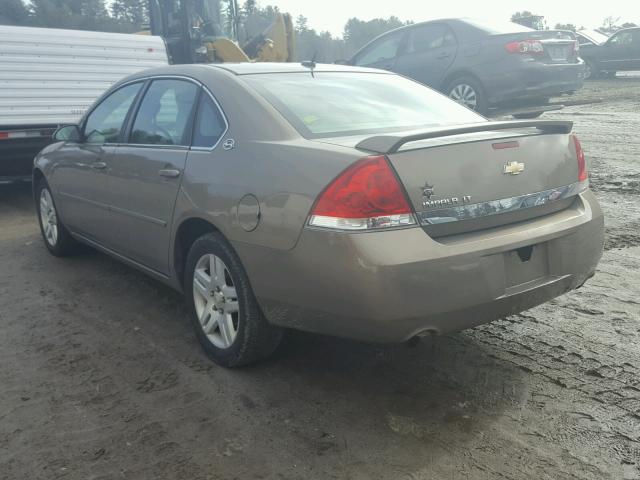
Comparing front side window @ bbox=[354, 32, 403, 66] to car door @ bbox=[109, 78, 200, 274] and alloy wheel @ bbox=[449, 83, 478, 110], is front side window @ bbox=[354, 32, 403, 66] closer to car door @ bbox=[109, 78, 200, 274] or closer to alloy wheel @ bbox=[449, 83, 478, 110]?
alloy wheel @ bbox=[449, 83, 478, 110]

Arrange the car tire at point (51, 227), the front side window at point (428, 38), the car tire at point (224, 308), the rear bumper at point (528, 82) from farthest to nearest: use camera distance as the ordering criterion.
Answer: the front side window at point (428, 38) → the rear bumper at point (528, 82) → the car tire at point (51, 227) → the car tire at point (224, 308)

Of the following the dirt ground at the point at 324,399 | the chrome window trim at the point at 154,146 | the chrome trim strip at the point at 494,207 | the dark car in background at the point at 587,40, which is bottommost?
the dirt ground at the point at 324,399

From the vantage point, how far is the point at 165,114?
420 centimetres

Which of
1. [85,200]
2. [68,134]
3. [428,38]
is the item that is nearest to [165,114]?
[85,200]

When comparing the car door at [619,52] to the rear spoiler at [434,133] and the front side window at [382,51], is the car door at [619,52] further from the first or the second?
the rear spoiler at [434,133]

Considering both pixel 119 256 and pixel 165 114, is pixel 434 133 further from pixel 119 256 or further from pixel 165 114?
pixel 119 256

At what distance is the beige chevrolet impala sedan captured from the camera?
2.80 meters

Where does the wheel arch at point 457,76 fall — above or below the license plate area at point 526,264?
above

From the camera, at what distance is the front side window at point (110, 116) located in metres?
4.71

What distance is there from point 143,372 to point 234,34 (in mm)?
10259

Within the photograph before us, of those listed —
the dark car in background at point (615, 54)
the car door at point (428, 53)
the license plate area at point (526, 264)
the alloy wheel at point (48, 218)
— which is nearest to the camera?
the license plate area at point (526, 264)

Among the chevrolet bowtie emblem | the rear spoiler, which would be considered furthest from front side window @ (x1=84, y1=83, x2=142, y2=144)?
the chevrolet bowtie emblem

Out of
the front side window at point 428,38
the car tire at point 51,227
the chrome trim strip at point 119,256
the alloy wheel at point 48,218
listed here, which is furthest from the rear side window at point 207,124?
the front side window at point 428,38

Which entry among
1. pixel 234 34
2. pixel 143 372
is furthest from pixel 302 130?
pixel 234 34
